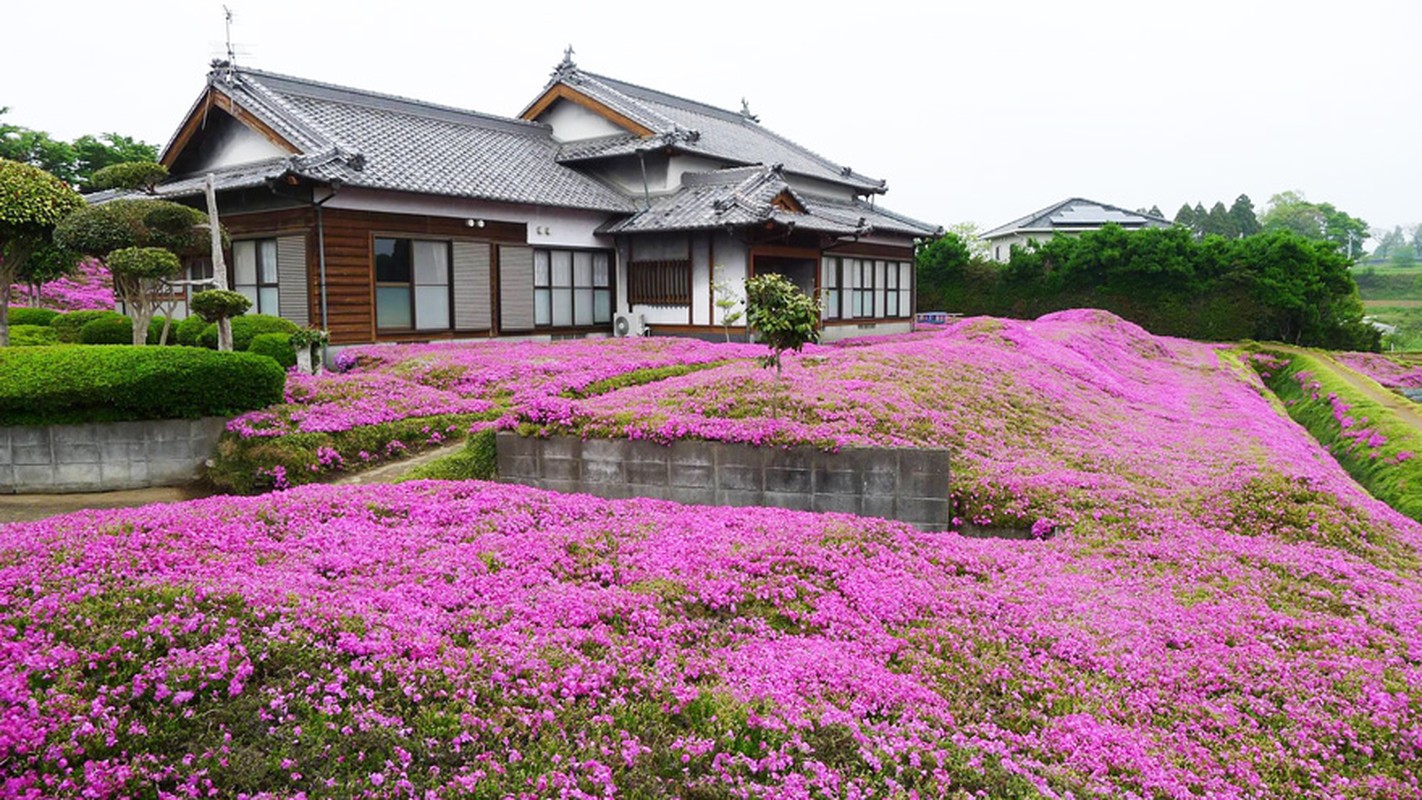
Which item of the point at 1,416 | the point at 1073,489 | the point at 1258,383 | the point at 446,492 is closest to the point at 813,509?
the point at 1073,489

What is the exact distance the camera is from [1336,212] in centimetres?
10069

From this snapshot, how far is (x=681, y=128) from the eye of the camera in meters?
26.2

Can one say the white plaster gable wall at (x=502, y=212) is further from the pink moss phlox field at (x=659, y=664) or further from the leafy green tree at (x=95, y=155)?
the leafy green tree at (x=95, y=155)

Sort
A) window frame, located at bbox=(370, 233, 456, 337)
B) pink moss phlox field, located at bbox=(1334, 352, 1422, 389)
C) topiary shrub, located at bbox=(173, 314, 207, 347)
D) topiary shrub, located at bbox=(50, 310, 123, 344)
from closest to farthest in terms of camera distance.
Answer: topiary shrub, located at bbox=(173, 314, 207, 347) → topiary shrub, located at bbox=(50, 310, 123, 344) → window frame, located at bbox=(370, 233, 456, 337) → pink moss phlox field, located at bbox=(1334, 352, 1422, 389)

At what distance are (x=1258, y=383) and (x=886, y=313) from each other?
484 inches

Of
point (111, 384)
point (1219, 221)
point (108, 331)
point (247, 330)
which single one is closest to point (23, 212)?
point (108, 331)

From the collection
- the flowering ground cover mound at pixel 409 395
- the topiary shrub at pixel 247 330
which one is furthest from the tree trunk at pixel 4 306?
the flowering ground cover mound at pixel 409 395

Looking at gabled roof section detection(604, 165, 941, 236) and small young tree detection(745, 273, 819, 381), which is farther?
gabled roof section detection(604, 165, 941, 236)

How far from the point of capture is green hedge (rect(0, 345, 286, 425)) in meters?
10.5

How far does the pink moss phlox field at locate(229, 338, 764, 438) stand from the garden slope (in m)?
4.42

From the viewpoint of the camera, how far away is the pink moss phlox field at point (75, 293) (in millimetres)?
28953

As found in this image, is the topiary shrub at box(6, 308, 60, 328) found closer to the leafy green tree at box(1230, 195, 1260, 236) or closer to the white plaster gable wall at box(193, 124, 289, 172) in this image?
the white plaster gable wall at box(193, 124, 289, 172)

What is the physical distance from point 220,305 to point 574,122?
1805 cm

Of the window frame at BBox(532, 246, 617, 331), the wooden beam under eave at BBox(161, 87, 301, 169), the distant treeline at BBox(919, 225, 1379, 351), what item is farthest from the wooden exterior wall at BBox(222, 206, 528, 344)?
the distant treeline at BBox(919, 225, 1379, 351)
